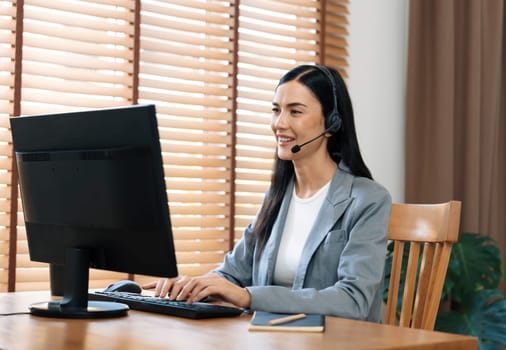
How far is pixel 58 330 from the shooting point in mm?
1455

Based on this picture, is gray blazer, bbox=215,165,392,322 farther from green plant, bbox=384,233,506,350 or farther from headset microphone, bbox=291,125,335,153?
green plant, bbox=384,233,506,350

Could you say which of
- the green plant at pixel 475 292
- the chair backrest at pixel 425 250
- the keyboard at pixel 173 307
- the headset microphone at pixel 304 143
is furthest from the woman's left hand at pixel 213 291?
the green plant at pixel 475 292

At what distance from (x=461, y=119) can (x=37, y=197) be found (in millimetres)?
3100

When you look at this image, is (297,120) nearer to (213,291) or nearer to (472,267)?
(213,291)

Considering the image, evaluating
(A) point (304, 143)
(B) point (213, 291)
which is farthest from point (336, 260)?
(B) point (213, 291)

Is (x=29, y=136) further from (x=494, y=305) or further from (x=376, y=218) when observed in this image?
(x=494, y=305)

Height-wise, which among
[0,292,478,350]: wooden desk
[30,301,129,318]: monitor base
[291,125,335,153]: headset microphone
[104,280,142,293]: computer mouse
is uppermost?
[291,125,335,153]: headset microphone

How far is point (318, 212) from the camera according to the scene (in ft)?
7.59

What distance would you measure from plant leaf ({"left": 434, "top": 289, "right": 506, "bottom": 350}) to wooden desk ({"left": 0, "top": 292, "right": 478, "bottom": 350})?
2.41 m

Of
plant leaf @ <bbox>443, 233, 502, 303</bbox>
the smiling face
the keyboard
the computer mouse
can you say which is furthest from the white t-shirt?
plant leaf @ <bbox>443, 233, 502, 303</bbox>

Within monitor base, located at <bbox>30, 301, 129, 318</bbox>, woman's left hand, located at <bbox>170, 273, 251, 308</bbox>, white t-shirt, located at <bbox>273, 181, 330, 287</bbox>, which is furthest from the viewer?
white t-shirt, located at <bbox>273, 181, 330, 287</bbox>

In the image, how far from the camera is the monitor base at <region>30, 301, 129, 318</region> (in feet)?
5.33

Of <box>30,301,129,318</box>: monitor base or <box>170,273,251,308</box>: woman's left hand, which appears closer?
<box>30,301,129,318</box>: monitor base

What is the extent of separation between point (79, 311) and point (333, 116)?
1089 mm
